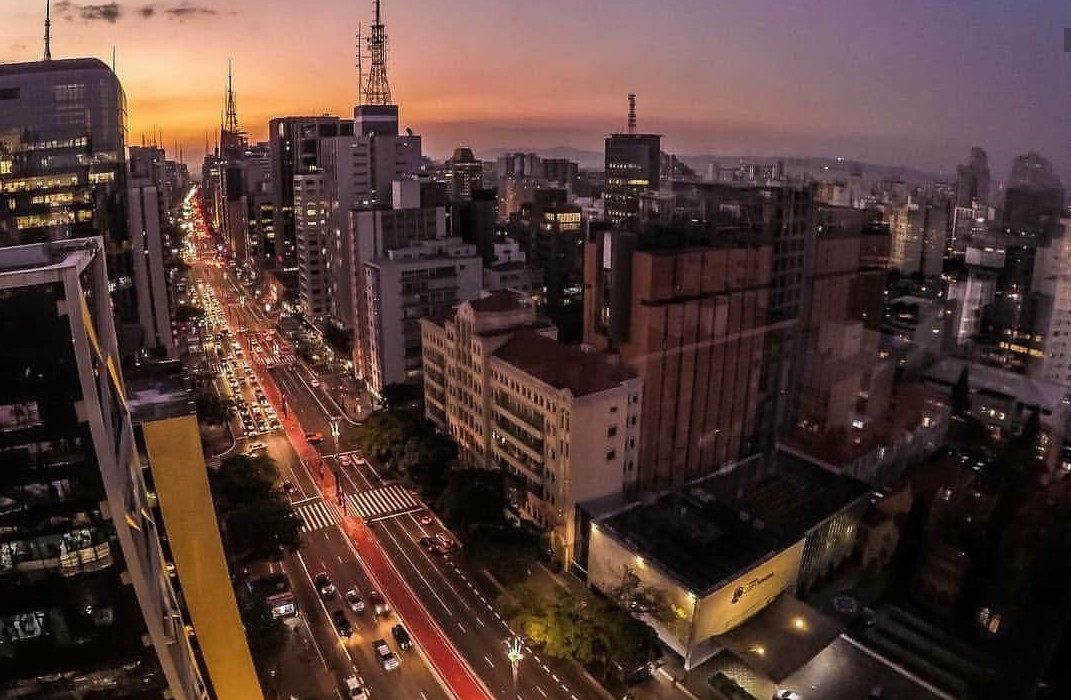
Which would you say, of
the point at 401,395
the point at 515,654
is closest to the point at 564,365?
the point at 515,654

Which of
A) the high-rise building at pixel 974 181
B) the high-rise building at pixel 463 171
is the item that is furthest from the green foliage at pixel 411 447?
the high-rise building at pixel 463 171

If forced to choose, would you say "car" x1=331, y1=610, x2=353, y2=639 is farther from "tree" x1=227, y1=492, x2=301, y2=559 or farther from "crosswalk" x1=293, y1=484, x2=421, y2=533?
"crosswalk" x1=293, y1=484, x2=421, y2=533

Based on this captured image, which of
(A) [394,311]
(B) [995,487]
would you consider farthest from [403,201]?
(B) [995,487]

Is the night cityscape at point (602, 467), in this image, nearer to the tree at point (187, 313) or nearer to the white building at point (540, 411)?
the white building at point (540, 411)

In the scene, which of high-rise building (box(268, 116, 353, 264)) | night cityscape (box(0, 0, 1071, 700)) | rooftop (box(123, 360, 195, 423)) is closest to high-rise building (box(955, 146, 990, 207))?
night cityscape (box(0, 0, 1071, 700))

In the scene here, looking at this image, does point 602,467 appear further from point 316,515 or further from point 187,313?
point 187,313
